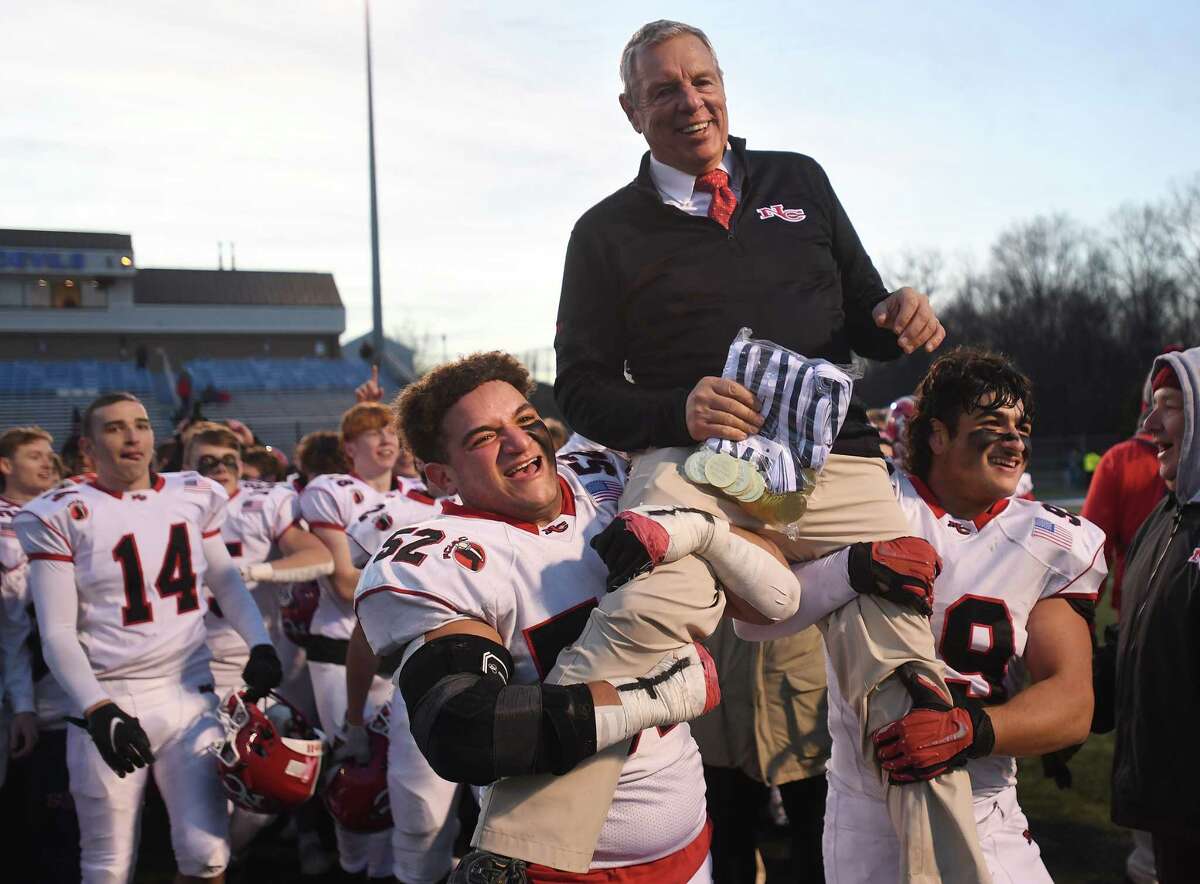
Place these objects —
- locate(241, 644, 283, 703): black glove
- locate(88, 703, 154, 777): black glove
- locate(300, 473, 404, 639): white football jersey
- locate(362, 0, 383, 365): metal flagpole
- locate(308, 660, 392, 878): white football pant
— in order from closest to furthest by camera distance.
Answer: locate(88, 703, 154, 777): black glove, locate(241, 644, 283, 703): black glove, locate(308, 660, 392, 878): white football pant, locate(300, 473, 404, 639): white football jersey, locate(362, 0, 383, 365): metal flagpole

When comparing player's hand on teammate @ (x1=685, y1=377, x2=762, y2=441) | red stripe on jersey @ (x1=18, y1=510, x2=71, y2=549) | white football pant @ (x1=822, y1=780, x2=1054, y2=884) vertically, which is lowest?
white football pant @ (x1=822, y1=780, x2=1054, y2=884)

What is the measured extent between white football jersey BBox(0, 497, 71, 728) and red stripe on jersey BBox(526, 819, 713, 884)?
126 inches

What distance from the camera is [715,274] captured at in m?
2.72

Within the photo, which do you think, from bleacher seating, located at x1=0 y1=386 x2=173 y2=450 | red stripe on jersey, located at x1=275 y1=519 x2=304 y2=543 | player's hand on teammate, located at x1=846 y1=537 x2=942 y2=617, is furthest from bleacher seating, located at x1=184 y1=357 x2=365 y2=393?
player's hand on teammate, located at x1=846 y1=537 x2=942 y2=617

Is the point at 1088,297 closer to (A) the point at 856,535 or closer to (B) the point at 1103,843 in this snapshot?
(B) the point at 1103,843

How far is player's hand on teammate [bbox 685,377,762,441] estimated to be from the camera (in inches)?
98.0

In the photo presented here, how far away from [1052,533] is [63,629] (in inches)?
138

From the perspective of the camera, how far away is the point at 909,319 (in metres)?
2.73

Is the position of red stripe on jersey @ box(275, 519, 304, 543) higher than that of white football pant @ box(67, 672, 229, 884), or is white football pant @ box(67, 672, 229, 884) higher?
red stripe on jersey @ box(275, 519, 304, 543)

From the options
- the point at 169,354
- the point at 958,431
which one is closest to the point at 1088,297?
the point at 169,354

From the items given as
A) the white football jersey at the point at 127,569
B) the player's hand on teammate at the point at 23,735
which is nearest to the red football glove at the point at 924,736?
the white football jersey at the point at 127,569

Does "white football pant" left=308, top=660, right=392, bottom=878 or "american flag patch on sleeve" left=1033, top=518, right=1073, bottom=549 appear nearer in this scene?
"american flag patch on sleeve" left=1033, top=518, right=1073, bottom=549

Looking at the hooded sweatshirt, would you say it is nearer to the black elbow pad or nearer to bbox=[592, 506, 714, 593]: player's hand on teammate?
bbox=[592, 506, 714, 593]: player's hand on teammate

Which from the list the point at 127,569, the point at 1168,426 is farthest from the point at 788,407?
the point at 127,569
